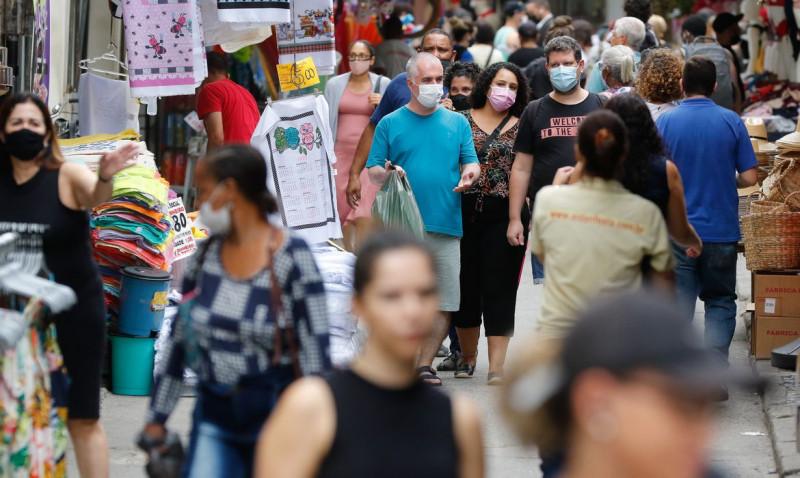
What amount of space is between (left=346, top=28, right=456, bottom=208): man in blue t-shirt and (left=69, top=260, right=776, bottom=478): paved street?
129 cm

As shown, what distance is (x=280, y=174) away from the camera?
10008 millimetres

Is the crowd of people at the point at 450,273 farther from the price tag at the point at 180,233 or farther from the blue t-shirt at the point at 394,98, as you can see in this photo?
the price tag at the point at 180,233

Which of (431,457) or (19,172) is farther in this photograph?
(19,172)

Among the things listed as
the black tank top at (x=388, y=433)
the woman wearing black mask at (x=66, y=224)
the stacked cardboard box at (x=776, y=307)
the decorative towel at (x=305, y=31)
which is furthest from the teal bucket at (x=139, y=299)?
the black tank top at (x=388, y=433)

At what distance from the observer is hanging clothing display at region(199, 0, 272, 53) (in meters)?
9.16

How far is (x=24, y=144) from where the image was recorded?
5.36 metres

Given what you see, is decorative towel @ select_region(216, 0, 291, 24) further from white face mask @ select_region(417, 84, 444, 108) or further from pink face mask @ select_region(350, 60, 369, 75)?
pink face mask @ select_region(350, 60, 369, 75)

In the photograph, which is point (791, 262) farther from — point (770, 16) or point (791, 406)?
point (770, 16)

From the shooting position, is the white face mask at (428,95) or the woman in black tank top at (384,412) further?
the white face mask at (428,95)

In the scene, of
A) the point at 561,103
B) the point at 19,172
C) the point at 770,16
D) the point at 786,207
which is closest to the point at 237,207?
the point at 19,172

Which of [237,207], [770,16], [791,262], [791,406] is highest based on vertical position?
[770,16]

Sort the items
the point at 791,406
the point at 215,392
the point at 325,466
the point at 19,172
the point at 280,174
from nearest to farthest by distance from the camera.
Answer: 1. the point at 325,466
2. the point at 215,392
3. the point at 19,172
4. the point at 791,406
5. the point at 280,174

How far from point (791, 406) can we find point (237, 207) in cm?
431

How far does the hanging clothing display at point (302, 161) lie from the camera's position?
9914 millimetres
